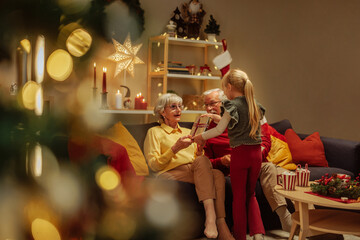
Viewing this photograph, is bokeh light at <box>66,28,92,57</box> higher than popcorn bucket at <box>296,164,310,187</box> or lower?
higher

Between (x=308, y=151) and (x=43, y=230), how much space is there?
116 inches

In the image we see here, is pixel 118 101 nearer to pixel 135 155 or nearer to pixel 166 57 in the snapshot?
pixel 166 57

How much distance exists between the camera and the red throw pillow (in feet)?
9.65

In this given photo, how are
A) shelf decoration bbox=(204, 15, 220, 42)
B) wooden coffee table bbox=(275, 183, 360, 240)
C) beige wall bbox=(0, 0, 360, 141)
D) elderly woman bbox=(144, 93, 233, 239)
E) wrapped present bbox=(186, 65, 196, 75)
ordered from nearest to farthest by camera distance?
wooden coffee table bbox=(275, 183, 360, 240) < elderly woman bbox=(144, 93, 233, 239) < wrapped present bbox=(186, 65, 196, 75) < shelf decoration bbox=(204, 15, 220, 42) < beige wall bbox=(0, 0, 360, 141)

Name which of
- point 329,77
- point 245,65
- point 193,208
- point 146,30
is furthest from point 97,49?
point 329,77

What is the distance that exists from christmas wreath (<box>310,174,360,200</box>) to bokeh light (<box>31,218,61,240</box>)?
178 centimetres

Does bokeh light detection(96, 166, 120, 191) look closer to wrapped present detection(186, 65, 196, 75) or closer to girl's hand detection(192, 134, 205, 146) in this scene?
girl's hand detection(192, 134, 205, 146)

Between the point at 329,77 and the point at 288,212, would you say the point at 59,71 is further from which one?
the point at 329,77

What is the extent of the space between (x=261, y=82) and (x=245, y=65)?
10.3 inches

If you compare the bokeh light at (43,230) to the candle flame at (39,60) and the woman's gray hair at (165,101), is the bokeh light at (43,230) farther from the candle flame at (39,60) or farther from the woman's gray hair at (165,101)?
the woman's gray hair at (165,101)

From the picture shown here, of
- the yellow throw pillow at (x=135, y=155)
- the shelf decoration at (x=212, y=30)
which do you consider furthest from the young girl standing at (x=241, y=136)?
the shelf decoration at (x=212, y=30)

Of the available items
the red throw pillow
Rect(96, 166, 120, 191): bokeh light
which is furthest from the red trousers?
Rect(96, 166, 120, 191): bokeh light

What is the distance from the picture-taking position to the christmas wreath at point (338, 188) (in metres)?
1.80

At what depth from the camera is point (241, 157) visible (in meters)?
2.04
